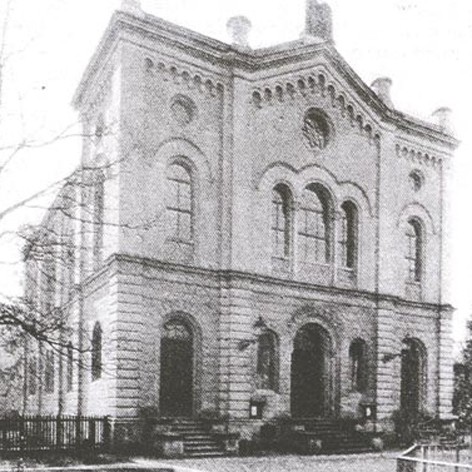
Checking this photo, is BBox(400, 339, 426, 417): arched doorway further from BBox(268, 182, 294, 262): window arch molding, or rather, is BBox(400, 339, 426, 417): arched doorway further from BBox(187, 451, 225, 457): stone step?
BBox(187, 451, 225, 457): stone step

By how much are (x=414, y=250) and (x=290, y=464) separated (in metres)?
13.3

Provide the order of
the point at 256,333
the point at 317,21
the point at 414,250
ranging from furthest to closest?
the point at 414,250 → the point at 317,21 → the point at 256,333

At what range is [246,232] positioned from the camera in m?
25.2

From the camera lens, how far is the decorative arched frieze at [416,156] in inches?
1201

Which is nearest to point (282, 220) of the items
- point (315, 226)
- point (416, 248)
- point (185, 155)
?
point (315, 226)

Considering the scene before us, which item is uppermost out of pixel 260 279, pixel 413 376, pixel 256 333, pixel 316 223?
pixel 316 223

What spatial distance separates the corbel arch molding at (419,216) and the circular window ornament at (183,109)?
9.83 meters

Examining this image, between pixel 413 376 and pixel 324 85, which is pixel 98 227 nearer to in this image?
pixel 324 85

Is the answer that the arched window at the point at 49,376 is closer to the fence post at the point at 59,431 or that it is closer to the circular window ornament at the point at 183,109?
the fence post at the point at 59,431

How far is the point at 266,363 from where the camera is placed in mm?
25531

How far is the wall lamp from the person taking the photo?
24.2 metres

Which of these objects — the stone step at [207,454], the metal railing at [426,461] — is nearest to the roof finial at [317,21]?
the metal railing at [426,461]

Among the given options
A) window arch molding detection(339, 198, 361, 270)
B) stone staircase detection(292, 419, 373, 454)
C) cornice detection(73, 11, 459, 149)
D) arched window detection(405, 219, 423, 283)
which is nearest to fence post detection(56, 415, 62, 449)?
stone staircase detection(292, 419, 373, 454)

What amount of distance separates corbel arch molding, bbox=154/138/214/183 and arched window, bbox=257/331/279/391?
18.4ft
